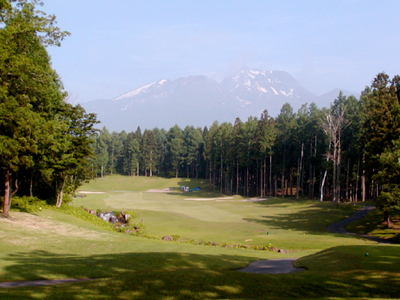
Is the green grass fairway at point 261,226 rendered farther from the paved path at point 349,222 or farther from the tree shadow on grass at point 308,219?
the paved path at point 349,222

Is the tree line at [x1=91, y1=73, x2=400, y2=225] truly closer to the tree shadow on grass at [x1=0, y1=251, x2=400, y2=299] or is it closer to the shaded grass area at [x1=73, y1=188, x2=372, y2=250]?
the shaded grass area at [x1=73, y1=188, x2=372, y2=250]

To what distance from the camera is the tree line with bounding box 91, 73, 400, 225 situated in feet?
123

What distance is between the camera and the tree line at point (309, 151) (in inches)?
1479

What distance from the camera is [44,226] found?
23.7m

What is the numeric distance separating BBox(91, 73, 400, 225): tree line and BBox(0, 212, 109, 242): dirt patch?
13394mm

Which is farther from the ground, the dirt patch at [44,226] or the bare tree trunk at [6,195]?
the bare tree trunk at [6,195]

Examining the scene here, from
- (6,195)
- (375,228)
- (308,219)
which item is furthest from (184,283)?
(308,219)

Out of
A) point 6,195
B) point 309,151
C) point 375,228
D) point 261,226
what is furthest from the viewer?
point 309,151

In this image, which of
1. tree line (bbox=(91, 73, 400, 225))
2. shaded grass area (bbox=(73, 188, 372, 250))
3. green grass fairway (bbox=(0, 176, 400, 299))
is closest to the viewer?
green grass fairway (bbox=(0, 176, 400, 299))

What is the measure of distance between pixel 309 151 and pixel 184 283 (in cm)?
6784

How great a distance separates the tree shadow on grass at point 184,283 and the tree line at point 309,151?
20080 millimetres

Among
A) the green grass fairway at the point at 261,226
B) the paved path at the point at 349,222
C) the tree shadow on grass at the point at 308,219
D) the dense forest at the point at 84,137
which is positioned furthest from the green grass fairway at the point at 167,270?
the tree shadow on grass at the point at 308,219

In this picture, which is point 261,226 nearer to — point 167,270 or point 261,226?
point 261,226

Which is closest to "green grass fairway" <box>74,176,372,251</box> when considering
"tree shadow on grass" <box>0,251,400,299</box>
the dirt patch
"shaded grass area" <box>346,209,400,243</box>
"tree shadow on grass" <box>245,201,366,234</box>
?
"tree shadow on grass" <box>245,201,366,234</box>
